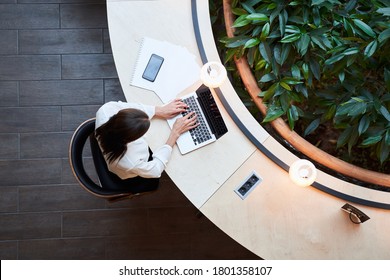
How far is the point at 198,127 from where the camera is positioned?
8.20 feet

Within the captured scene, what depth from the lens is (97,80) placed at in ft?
10.8

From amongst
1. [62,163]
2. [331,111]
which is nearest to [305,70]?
[331,111]

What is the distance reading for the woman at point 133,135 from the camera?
2270 mm

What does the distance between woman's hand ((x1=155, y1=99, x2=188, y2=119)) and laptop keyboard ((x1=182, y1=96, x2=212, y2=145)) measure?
4 cm

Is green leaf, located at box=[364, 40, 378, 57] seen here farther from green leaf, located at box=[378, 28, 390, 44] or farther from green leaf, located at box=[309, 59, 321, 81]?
green leaf, located at box=[309, 59, 321, 81]

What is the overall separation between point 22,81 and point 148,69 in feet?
3.90

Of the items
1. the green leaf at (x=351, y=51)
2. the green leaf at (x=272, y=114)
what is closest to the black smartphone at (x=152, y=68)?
the green leaf at (x=272, y=114)

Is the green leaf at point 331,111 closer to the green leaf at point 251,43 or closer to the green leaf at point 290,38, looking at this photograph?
the green leaf at point 290,38

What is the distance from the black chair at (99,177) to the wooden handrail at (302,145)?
0.71 meters

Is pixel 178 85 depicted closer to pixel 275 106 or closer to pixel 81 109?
pixel 275 106

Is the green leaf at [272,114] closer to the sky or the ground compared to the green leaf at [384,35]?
closer to the ground

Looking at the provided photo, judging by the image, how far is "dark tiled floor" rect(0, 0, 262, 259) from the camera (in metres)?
3.22

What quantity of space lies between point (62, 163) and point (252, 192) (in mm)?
1409

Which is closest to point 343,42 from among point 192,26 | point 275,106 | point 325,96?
point 325,96
